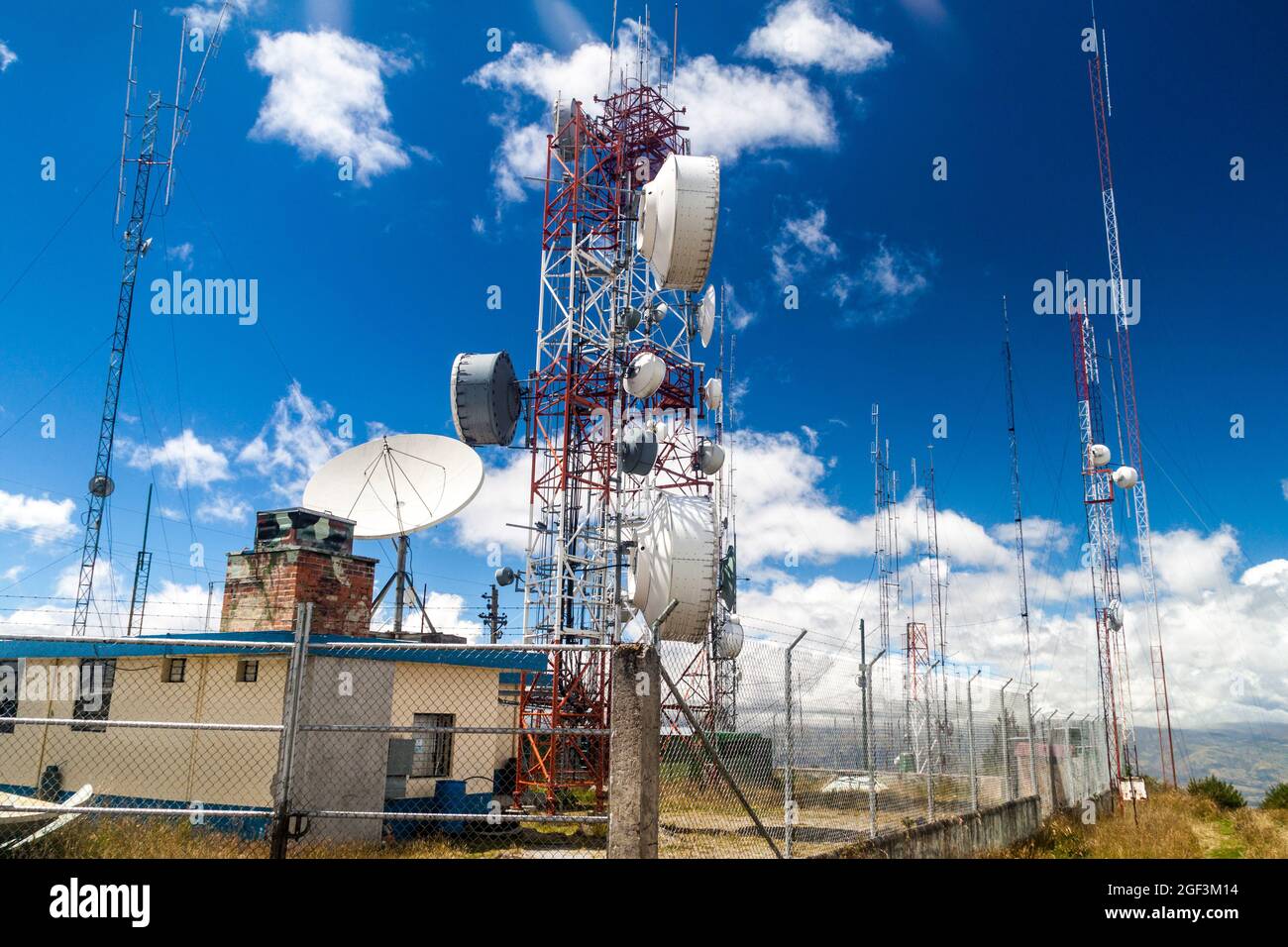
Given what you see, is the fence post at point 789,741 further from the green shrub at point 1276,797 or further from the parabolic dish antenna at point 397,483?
the green shrub at point 1276,797

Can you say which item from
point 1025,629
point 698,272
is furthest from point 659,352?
point 1025,629

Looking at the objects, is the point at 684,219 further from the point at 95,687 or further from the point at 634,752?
the point at 95,687

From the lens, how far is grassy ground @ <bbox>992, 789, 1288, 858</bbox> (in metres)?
17.8

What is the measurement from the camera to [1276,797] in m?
31.0

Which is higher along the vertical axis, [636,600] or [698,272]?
[698,272]

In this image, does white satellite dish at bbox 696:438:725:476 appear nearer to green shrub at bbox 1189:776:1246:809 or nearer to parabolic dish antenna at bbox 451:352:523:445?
parabolic dish antenna at bbox 451:352:523:445

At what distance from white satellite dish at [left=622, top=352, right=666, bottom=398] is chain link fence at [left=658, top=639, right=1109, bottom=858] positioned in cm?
612

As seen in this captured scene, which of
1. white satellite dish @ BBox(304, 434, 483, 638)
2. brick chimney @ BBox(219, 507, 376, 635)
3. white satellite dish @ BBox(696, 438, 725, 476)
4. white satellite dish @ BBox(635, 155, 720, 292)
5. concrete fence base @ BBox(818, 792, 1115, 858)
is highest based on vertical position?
white satellite dish @ BBox(635, 155, 720, 292)

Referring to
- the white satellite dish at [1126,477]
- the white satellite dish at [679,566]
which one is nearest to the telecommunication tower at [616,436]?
the white satellite dish at [679,566]

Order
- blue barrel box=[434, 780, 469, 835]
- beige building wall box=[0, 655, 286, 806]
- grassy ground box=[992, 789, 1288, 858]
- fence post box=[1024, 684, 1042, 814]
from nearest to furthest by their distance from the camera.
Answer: beige building wall box=[0, 655, 286, 806], blue barrel box=[434, 780, 469, 835], grassy ground box=[992, 789, 1288, 858], fence post box=[1024, 684, 1042, 814]

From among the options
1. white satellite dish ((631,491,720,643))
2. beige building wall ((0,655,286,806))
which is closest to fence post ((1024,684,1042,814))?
white satellite dish ((631,491,720,643))
